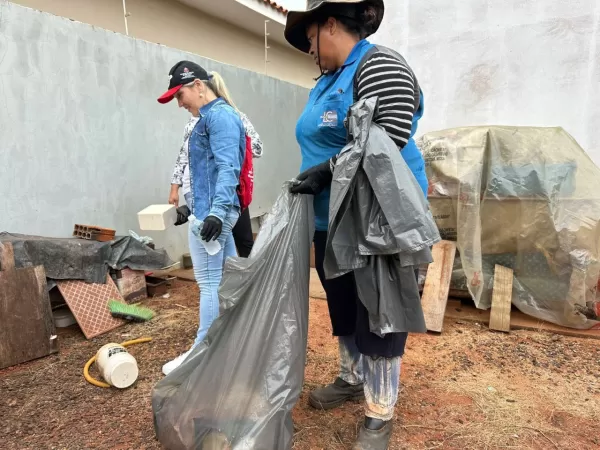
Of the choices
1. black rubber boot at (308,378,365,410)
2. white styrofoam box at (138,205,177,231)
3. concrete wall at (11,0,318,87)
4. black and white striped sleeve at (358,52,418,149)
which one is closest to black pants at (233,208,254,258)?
white styrofoam box at (138,205,177,231)

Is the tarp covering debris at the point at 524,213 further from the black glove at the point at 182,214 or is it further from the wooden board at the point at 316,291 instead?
the black glove at the point at 182,214

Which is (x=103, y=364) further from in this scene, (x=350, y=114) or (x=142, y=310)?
(x=350, y=114)

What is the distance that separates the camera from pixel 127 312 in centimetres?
333

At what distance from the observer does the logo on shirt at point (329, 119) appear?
1.61m

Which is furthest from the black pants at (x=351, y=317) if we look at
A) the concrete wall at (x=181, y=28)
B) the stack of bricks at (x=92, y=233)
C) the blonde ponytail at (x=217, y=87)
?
the concrete wall at (x=181, y=28)

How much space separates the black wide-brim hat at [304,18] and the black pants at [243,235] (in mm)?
1623

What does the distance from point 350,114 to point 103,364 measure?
6.81ft

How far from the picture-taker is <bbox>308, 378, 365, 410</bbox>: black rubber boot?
213cm

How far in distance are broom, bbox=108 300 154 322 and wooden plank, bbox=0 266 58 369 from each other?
488 mm

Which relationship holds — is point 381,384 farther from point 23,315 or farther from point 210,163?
point 23,315

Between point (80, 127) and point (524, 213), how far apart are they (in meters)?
3.86

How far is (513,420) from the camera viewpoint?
2076 mm

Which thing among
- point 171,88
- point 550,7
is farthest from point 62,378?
point 550,7

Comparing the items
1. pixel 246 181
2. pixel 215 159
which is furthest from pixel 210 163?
pixel 246 181
